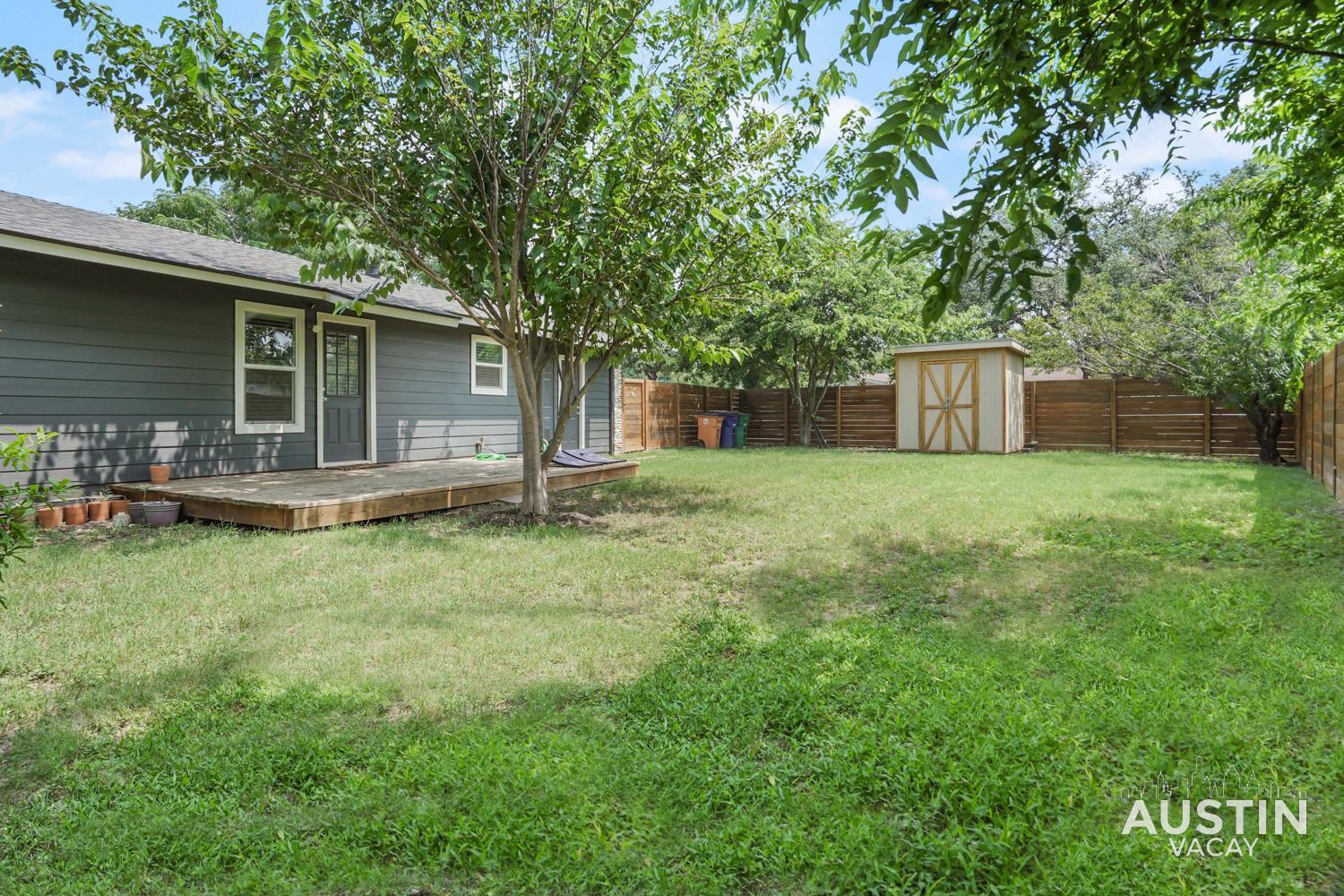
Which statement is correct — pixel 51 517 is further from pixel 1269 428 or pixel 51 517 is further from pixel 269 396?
pixel 1269 428

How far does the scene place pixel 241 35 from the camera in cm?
544

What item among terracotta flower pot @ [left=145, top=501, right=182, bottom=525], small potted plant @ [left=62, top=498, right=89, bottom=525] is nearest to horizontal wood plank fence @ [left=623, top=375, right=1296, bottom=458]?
terracotta flower pot @ [left=145, top=501, right=182, bottom=525]

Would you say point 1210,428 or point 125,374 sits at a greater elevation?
point 125,374

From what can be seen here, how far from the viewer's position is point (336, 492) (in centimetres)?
677

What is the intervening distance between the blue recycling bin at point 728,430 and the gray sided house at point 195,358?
8.60m

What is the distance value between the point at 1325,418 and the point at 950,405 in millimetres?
8046

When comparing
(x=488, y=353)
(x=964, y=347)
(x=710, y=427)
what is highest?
(x=964, y=347)

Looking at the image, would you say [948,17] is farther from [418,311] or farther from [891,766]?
[418,311]

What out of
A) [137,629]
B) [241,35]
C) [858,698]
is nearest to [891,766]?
[858,698]

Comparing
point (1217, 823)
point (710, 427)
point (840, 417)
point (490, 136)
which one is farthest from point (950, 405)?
point (1217, 823)

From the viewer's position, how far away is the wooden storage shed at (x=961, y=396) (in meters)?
15.0

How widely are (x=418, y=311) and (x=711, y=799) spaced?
887cm

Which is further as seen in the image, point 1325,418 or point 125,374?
point 1325,418
